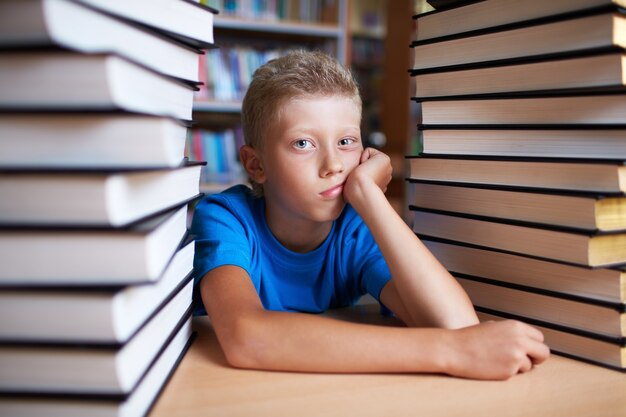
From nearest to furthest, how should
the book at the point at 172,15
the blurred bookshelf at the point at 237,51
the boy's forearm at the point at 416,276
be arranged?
the book at the point at 172,15 → the boy's forearm at the point at 416,276 → the blurred bookshelf at the point at 237,51

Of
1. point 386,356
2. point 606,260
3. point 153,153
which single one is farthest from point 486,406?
point 153,153

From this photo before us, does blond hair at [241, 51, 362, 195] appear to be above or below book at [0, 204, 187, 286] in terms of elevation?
above

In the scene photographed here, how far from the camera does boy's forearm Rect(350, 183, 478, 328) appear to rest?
760mm

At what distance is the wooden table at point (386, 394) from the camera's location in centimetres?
56

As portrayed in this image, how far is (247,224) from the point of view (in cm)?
104

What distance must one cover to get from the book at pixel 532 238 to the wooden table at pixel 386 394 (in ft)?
0.47

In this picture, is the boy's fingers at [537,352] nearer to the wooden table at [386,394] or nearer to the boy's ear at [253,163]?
the wooden table at [386,394]

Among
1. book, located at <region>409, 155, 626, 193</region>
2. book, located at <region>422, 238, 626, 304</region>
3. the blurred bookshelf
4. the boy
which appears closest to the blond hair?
the boy

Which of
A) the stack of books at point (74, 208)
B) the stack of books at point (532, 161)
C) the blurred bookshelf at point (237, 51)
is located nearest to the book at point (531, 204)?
Result: the stack of books at point (532, 161)

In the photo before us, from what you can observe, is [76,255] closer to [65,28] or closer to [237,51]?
[65,28]

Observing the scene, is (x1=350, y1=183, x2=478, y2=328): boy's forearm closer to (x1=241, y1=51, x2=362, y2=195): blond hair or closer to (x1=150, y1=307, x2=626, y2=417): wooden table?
(x1=150, y1=307, x2=626, y2=417): wooden table

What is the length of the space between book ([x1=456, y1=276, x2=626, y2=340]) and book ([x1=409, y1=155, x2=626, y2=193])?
0.49ft

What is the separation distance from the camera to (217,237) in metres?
0.90

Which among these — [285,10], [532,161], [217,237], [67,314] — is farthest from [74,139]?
[285,10]
